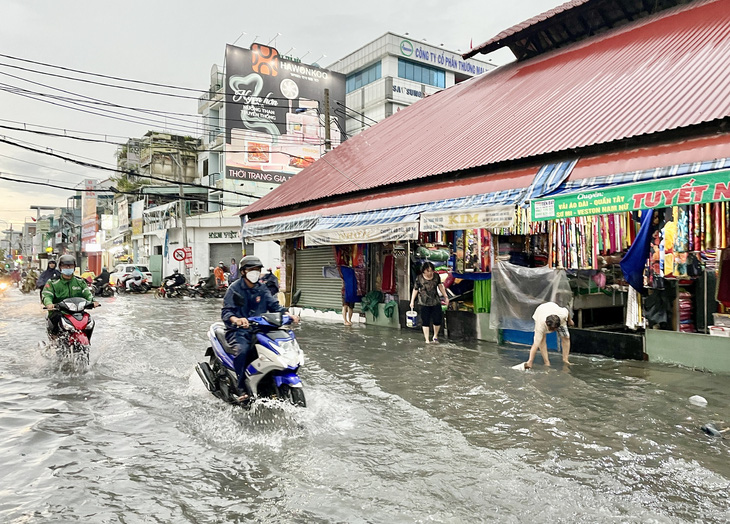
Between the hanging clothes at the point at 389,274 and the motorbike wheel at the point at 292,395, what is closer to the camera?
the motorbike wheel at the point at 292,395

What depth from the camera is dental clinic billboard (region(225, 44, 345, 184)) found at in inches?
1185

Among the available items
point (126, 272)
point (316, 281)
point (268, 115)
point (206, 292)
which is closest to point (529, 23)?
point (316, 281)

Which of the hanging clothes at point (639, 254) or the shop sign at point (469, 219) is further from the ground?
the shop sign at point (469, 219)

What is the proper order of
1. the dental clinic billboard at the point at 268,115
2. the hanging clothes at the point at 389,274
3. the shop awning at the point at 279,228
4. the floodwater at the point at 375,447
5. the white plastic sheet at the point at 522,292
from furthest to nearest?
1. the dental clinic billboard at the point at 268,115
2. the shop awning at the point at 279,228
3. the hanging clothes at the point at 389,274
4. the white plastic sheet at the point at 522,292
5. the floodwater at the point at 375,447

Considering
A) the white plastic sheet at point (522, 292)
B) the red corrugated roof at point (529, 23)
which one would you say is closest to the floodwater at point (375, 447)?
the white plastic sheet at point (522, 292)

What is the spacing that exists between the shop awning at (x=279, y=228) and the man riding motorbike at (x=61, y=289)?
6.32 meters

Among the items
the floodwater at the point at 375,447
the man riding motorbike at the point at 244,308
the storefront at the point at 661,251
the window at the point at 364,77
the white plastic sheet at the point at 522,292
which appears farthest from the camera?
the window at the point at 364,77

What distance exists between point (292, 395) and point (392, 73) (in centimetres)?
3897

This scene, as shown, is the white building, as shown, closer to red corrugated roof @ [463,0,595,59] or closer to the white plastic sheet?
red corrugated roof @ [463,0,595,59]

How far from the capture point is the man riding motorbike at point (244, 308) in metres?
5.32

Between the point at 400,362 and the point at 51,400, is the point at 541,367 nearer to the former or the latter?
the point at 400,362

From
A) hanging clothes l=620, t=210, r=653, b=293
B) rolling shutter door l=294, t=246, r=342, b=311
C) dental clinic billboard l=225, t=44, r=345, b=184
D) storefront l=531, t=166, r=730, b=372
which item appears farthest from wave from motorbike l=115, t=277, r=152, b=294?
hanging clothes l=620, t=210, r=653, b=293

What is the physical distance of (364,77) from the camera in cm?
4291

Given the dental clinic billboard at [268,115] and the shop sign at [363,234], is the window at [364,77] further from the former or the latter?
the shop sign at [363,234]
